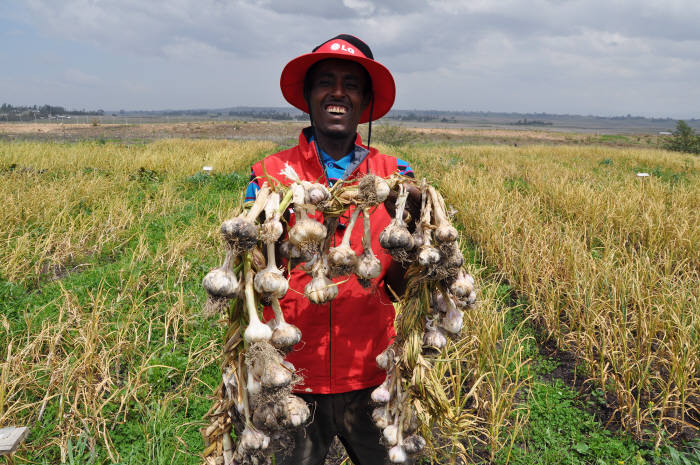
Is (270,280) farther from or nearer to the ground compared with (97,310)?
farther from the ground

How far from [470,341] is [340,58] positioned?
1.79m

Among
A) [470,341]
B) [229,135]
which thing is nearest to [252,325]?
[470,341]

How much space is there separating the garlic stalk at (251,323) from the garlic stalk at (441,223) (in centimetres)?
41

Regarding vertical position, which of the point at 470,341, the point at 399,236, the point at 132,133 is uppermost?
the point at 132,133

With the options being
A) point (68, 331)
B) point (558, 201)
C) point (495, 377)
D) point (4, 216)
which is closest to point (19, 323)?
point (68, 331)

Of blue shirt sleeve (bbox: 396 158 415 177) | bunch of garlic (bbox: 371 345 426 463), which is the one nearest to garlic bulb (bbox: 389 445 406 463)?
bunch of garlic (bbox: 371 345 426 463)

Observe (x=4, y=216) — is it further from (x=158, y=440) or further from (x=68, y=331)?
(x=158, y=440)

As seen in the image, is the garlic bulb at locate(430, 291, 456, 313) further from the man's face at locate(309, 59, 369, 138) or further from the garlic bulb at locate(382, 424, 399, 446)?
the man's face at locate(309, 59, 369, 138)

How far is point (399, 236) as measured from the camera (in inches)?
32.8

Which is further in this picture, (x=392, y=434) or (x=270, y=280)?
(x=392, y=434)

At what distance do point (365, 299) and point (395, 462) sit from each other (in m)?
0.43

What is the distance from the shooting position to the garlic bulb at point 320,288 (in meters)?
0.85

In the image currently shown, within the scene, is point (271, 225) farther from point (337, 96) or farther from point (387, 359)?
point (337, 96)

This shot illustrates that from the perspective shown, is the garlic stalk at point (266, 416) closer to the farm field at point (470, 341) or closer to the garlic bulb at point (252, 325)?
the garlic bulb at point (252, 325)
